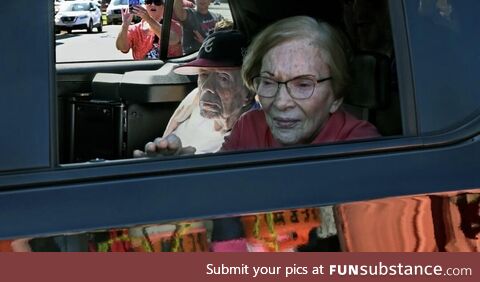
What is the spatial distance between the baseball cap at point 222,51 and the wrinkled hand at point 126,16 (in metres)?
1.59

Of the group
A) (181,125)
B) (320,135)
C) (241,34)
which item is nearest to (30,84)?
(320,135)

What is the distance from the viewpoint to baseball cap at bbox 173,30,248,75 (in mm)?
2453

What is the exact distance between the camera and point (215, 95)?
250 cm

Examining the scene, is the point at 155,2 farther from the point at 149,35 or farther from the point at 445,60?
the point at 445,60

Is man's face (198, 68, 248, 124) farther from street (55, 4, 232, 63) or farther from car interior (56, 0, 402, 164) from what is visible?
street (55, 4, 232, 63)

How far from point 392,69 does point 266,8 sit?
821 millimetres

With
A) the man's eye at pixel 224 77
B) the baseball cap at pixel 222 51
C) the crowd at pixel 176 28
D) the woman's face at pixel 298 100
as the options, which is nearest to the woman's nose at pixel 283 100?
the woman's face at pixel 298 100

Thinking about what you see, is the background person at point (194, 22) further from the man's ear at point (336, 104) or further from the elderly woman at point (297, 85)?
the man's ear at point (336, 104)

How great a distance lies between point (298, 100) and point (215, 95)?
67 cm

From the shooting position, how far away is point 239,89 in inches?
90.0

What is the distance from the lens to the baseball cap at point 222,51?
8.05 ft

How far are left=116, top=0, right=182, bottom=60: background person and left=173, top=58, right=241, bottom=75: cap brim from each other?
1.62 ft

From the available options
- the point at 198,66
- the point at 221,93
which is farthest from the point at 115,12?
the point at 221,93

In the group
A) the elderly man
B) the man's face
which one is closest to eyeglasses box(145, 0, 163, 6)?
the elderly man
